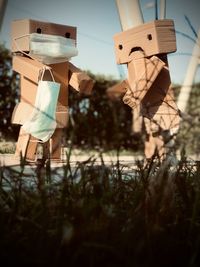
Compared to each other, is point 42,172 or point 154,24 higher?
point 154,24

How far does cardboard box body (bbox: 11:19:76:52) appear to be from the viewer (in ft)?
9.59

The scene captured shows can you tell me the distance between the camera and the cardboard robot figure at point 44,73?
2822 mm

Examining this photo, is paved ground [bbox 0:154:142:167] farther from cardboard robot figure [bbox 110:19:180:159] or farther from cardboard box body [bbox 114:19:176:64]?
cardboard box body [bbox 114:19:176:64]

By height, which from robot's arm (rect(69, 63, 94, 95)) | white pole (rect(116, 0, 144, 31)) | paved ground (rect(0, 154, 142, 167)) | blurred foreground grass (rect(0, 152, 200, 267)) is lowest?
blurred foreground grass (rect(0, 152, 200, 267))

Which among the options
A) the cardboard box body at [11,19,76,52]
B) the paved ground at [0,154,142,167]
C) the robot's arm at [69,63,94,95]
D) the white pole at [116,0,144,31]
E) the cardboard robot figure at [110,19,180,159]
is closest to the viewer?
the paved ground at [0,154,142,167]

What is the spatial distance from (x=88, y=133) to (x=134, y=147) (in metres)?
0.15

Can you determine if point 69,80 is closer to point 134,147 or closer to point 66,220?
point 134,147

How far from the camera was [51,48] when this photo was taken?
113 inches

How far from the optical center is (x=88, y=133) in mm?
Result: 1012

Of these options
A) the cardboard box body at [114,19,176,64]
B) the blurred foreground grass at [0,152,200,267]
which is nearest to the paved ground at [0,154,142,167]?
the blurred foreground grass at [0,152,200,267]

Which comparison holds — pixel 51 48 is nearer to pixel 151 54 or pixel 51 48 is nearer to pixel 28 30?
pixel 28 30

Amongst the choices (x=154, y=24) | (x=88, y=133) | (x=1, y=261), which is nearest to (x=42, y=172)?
(x=88, y=133)

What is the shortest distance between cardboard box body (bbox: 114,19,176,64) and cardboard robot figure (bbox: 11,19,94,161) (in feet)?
1.06

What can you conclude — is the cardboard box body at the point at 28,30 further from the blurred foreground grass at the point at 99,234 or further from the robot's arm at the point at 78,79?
the blurred foreground grass at the point at 99,234
